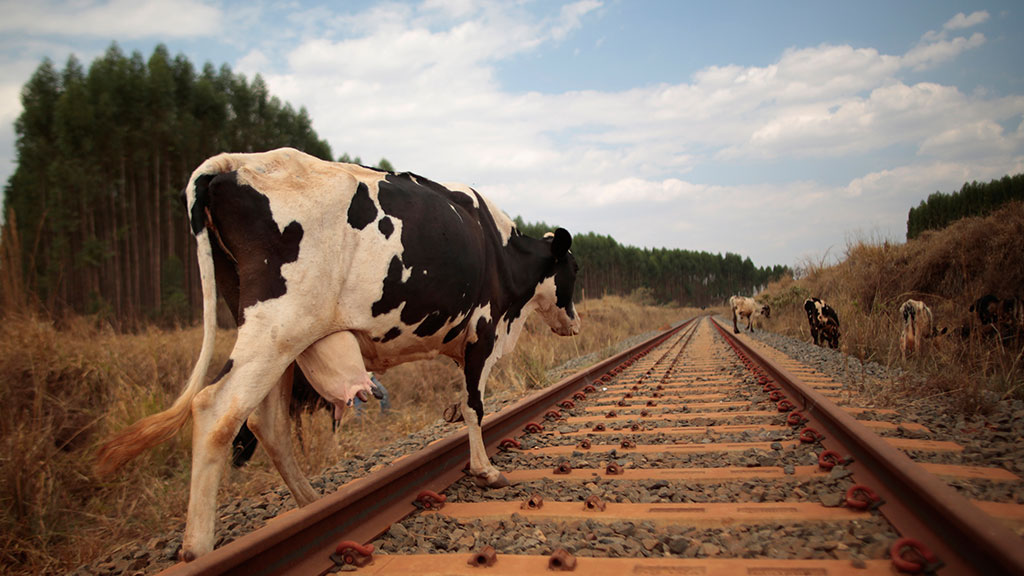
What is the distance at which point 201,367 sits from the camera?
2305 millimetres

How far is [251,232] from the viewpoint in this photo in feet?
7.64

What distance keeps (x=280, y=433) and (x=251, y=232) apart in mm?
1051

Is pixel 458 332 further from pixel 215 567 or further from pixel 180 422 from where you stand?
pixel 215 567

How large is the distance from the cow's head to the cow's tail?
251cm

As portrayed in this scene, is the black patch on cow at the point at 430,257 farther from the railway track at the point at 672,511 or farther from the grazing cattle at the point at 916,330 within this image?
the grazing cattle at the point at 916,330

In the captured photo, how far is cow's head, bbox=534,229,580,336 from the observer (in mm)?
4355

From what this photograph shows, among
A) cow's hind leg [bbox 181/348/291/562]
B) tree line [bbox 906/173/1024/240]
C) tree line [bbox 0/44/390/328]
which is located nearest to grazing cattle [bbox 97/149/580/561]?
cow's hind leg [bbox 181/348/291/562]

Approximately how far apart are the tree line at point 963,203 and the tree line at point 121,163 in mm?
28717

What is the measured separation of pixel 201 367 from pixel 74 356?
4.87 meters

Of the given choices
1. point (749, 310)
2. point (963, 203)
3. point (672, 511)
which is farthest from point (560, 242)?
point (963, 203)

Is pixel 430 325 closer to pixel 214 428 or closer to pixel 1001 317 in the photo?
pixel 214 428

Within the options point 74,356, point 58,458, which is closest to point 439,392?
point 74,356

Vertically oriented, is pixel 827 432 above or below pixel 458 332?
below

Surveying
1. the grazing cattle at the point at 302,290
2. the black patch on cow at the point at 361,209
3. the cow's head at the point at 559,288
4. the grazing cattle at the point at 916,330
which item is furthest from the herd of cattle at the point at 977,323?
the black patch on cow at the point at 361,209
